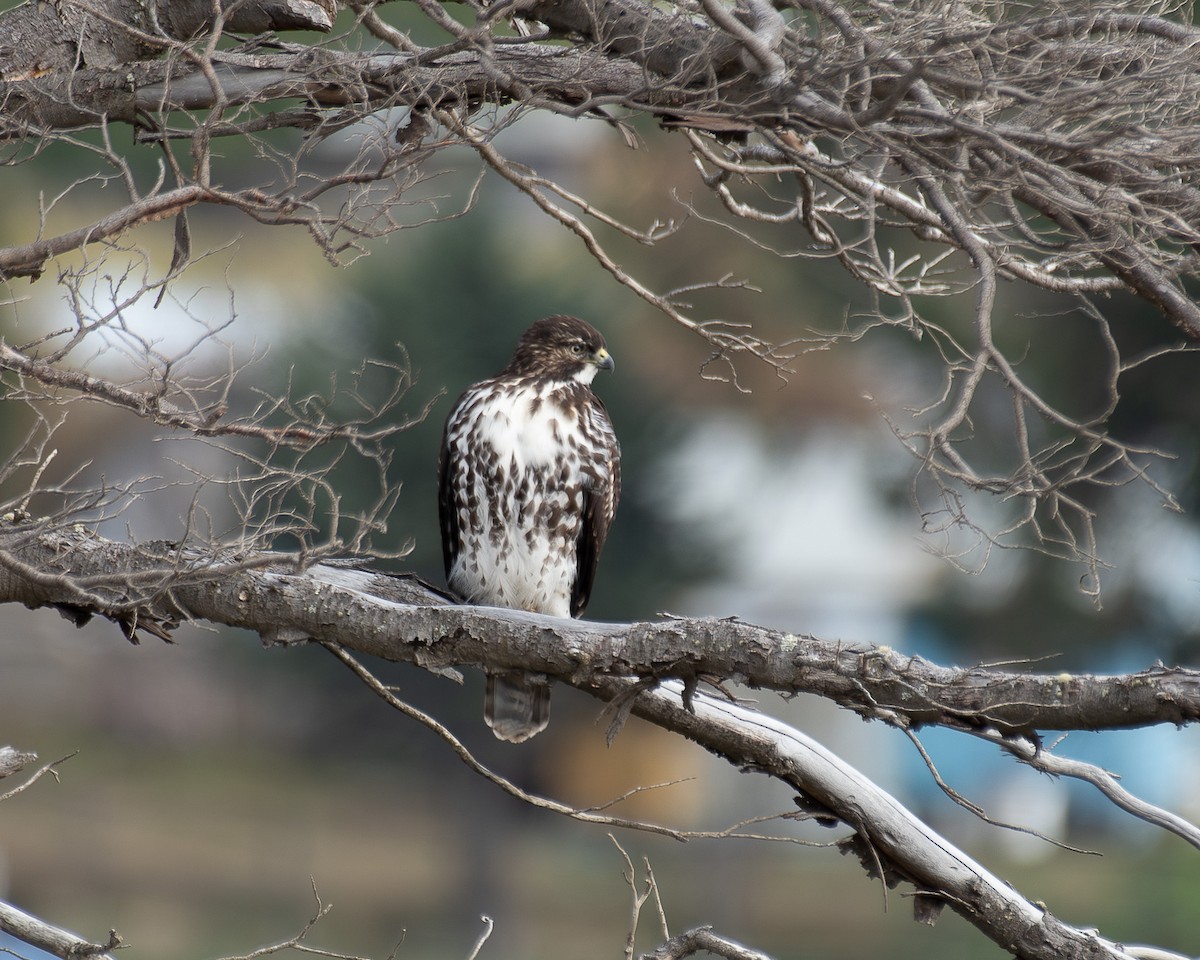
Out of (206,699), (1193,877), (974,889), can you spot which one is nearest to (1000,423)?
(1193,877)

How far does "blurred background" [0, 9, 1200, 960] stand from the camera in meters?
16.7

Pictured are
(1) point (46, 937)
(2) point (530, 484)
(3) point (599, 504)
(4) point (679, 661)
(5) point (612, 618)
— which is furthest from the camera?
(5) point (612, 618)

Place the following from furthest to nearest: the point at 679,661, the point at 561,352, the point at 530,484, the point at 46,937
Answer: the point at 561,352 → the point at 530,484 → the point at 46,937 → the point at 679,661

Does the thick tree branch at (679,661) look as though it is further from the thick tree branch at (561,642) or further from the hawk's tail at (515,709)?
the hawk's tail at (515,709)

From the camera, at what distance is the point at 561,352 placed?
5242mm

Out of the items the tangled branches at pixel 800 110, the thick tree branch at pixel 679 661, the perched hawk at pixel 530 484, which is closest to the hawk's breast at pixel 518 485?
the perched hawk at pixel 530 484

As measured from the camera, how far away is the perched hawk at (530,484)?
4.91m

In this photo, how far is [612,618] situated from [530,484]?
13.8 meters

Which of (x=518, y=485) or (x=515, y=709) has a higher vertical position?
(x=518, y=485)

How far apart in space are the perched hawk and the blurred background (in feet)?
28.0

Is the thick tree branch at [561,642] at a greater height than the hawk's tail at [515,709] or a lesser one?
greater

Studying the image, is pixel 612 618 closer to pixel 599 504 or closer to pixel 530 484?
pixel 599 504

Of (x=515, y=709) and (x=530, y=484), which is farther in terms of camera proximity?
(x=530, y=484)

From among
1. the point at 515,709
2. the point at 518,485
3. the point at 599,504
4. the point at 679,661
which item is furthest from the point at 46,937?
the point at 599,504
